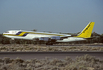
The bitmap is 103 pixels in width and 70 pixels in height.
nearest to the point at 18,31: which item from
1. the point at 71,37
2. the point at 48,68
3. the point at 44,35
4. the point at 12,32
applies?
the point at 12,32

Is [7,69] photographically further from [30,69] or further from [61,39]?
[61,39]

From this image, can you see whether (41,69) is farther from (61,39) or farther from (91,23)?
(91,23)

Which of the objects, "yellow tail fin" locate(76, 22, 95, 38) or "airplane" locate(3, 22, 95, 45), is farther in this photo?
"yellow tail fin" locate(76, 22, 95, 38)

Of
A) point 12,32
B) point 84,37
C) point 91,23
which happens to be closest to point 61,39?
point 84,37

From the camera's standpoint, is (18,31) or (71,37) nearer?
(18,31)

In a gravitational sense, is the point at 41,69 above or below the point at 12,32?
below

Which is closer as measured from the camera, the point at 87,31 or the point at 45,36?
the point at 45,36

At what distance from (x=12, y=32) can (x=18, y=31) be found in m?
1.90

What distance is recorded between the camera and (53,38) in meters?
54.2

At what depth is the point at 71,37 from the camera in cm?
5616

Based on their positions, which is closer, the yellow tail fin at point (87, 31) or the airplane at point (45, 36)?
the airplane at point (45, 36)

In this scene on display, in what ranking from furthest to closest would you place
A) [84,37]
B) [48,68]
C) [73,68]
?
[84,37]
[48,68]
[73,68]

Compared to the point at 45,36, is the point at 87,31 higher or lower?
higher

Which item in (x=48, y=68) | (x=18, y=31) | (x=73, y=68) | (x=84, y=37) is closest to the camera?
(x=73, y=68)
